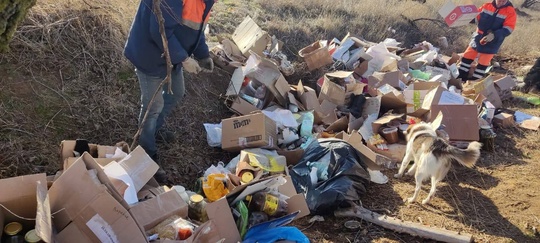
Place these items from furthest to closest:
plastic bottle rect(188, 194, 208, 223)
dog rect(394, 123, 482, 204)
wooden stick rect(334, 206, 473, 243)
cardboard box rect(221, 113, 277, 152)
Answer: cardboard box rect(221, 113, 277, 152), dog rect(394, 123, 482, 204), wooden stick rect(334, 206, 473, 243), plastic bottle rect(188, 194, 208, 223)

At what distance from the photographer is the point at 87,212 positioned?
1.79 meters

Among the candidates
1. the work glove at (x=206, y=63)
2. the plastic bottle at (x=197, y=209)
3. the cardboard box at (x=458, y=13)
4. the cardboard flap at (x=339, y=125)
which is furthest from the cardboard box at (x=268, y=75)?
the cardboard box at (x=458, y=13)

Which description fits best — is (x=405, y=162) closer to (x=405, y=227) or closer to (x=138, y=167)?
(x=405, y=227)

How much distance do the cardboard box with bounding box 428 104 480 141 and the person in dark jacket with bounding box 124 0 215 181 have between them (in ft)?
9.67

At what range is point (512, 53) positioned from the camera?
9523 mm

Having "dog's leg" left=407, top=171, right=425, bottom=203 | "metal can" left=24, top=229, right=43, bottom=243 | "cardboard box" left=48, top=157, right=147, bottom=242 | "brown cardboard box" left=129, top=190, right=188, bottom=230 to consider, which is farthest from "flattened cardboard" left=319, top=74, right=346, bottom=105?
"metal can" left=24, top=229, right=43, bottom=243

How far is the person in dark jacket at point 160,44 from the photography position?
107 inches

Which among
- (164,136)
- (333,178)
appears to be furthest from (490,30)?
(164,136)

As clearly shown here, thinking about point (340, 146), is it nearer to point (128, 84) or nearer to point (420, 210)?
point (420, 210)

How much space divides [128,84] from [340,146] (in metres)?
2.18

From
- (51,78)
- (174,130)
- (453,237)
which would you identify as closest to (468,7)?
(453,237)

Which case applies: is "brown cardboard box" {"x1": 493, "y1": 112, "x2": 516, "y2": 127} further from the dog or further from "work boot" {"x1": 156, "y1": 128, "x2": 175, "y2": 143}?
"work boot" {"x1": 156, "y1": 128, "x2": 175, "y2": 143}

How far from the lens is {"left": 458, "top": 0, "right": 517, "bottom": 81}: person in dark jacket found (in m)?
6.40

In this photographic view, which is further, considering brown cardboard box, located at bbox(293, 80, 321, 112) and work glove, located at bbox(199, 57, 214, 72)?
brown cardboard box, located at bbox(293, 80, 321, 112)
